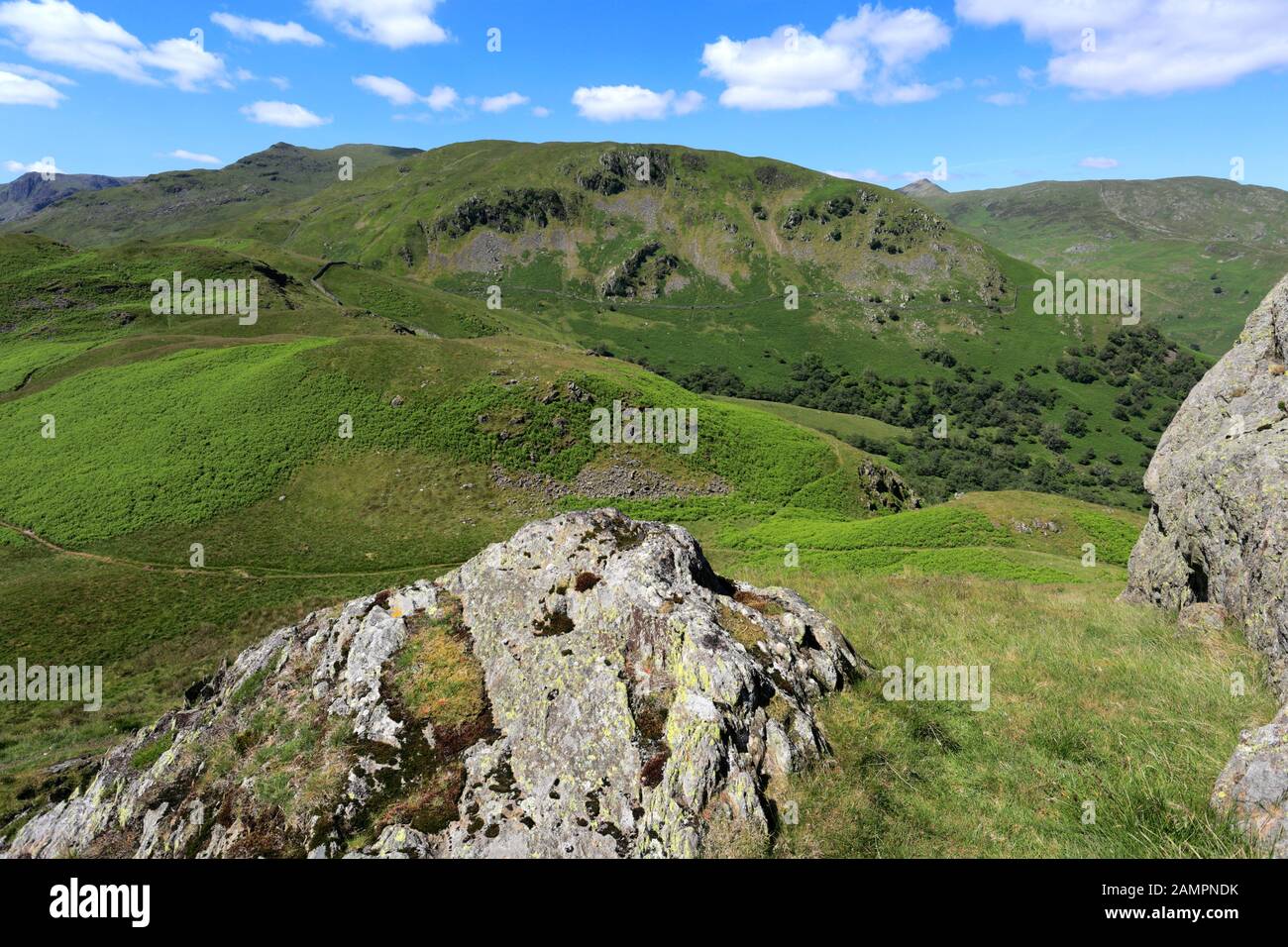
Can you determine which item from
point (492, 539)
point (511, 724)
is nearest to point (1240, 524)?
point (511, 724)

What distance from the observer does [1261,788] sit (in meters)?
7.84

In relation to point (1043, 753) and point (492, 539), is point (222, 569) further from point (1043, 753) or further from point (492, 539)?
point (1043, 753)

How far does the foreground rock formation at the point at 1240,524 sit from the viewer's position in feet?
26.6

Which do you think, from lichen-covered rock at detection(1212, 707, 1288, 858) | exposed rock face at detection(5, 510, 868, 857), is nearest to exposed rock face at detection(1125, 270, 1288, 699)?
lichen-covered rock at detection(1212, 707, 1288, 858)

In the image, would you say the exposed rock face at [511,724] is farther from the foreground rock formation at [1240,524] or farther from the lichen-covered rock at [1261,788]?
the foreground rock formation at [1240,524]

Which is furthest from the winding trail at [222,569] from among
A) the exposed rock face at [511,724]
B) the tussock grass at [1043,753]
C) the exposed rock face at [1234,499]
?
the exposed rock face at [1234,499]

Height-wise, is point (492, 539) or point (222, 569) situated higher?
point (492, 539)

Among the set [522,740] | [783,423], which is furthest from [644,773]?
[783,423]

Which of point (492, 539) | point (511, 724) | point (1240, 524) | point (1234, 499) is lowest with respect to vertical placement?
point (492, 539)

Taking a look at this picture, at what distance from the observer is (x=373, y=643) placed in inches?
603

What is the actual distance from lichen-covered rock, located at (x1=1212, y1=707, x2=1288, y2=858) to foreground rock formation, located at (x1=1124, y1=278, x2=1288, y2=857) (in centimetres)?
1

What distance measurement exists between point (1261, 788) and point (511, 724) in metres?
11.9

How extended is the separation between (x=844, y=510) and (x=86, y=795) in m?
66.6

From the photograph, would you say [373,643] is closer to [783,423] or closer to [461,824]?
[461,824]
